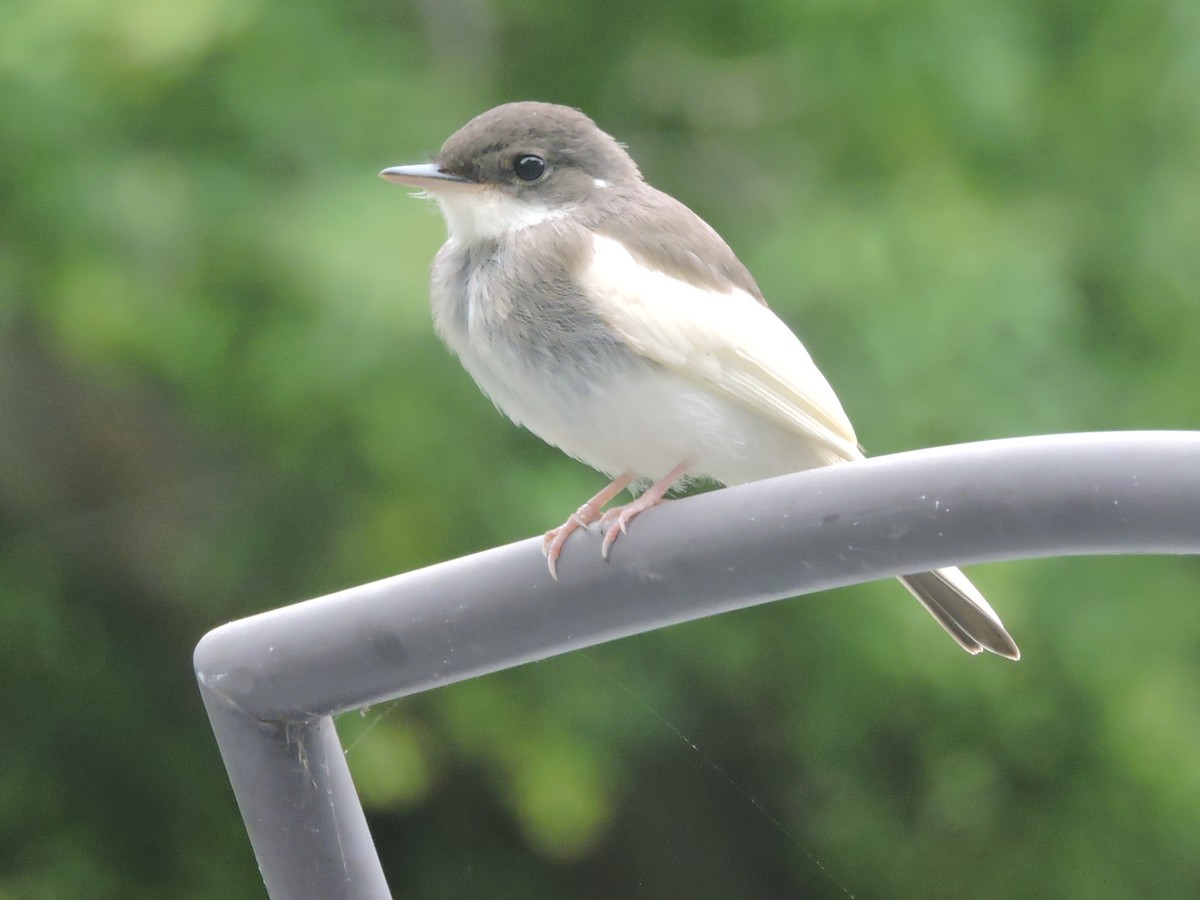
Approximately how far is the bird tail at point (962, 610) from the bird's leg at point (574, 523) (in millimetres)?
475

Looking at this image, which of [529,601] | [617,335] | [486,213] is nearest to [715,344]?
[617,335]

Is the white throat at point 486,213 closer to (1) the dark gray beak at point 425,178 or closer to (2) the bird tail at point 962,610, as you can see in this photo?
(1) the dark gray beak at point 425,178

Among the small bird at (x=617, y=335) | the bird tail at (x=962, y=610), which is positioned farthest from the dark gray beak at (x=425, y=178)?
the bird tail at (x=962, y=610)

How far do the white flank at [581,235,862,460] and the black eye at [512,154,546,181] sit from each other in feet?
0.85

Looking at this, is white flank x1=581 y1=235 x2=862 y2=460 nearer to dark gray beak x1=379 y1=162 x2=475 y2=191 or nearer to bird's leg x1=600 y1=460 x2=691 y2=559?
bird's leg x1=600 y1=460 x2=691 y2=559

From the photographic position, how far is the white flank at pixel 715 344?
92.4 inches

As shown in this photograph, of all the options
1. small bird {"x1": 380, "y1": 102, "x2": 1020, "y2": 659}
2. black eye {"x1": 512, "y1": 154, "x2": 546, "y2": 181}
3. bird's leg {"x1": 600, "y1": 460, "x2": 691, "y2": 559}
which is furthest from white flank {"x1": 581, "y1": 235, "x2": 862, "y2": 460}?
black eye {"x1": 512, "y1": 154, "x2": 546, "y2": 181}

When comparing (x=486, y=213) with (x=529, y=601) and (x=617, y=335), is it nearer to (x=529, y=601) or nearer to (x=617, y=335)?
(x=617, y=335)

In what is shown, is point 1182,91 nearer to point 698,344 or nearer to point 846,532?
point 698,344

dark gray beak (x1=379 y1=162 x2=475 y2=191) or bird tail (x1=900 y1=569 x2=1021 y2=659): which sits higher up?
dark gray beak (x1=379 y1=162 x2=475 y2=191)

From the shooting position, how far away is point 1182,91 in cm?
412

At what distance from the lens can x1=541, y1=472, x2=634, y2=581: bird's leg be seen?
1.71 meters

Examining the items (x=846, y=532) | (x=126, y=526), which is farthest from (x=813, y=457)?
(x=126, y=526)

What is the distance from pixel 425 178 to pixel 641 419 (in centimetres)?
59
